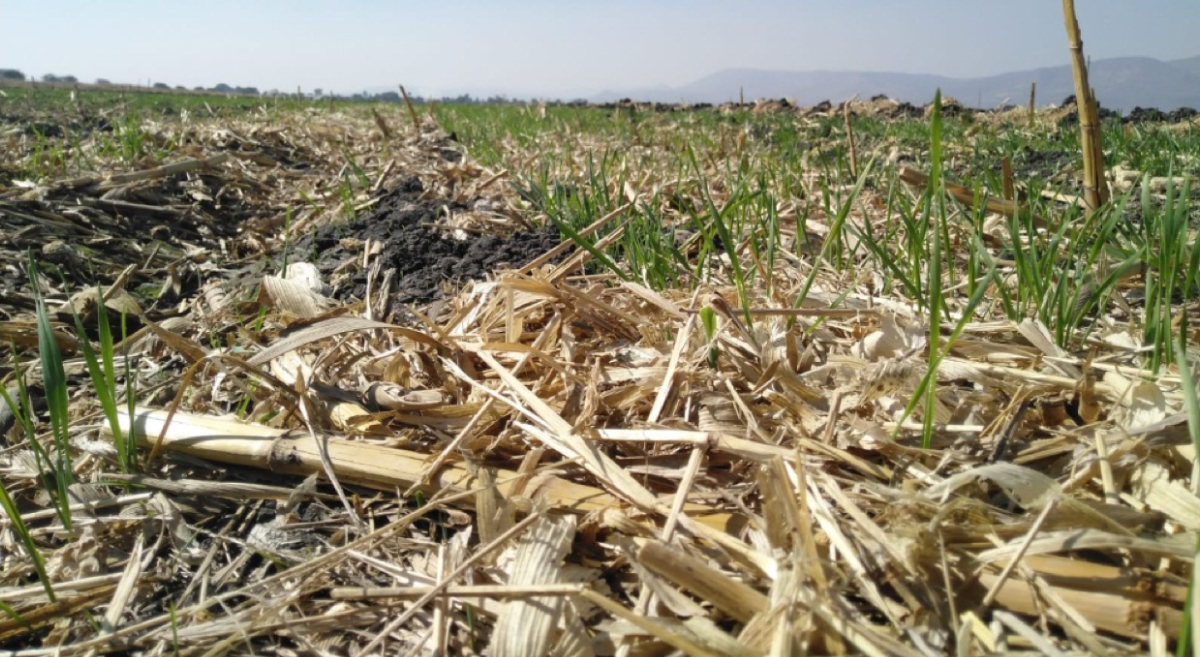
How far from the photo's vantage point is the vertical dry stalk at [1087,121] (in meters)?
1.97

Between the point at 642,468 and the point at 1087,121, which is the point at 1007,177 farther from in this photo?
the point at 642,468

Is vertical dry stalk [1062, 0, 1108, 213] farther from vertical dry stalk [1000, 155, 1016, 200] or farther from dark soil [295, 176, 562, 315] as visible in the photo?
dark soil [295, 176, 562, 315]

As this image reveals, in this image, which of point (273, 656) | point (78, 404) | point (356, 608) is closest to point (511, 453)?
point (356, 608)

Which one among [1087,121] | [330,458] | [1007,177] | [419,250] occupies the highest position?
[1087,121]

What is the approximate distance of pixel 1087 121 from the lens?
2.03 metres

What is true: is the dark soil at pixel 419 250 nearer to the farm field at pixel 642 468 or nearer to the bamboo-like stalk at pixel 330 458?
the farm field at pixel 642 468

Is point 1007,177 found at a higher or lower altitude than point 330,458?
higher

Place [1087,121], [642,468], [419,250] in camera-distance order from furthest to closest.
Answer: [419,250] → [1087,121] → [642,468]

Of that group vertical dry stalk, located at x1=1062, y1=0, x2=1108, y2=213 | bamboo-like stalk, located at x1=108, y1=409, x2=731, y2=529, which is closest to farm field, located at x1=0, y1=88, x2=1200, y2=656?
bamboo-like stalk, located at x1=108, y1=409, x2=731, y2=529

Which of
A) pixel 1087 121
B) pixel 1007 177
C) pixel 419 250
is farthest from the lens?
pixel 419 250

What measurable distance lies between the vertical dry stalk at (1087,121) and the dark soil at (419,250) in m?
1.72

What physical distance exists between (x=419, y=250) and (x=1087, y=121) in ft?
7.24

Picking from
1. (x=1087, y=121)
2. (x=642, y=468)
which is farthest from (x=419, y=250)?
(x=1087, y=121)

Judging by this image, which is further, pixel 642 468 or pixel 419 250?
pixel 419 250
